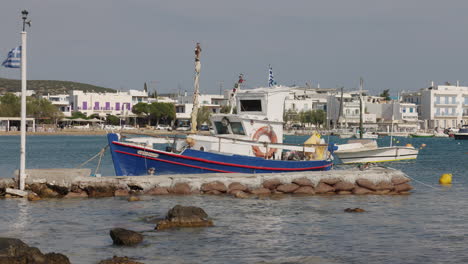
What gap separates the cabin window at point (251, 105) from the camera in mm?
31359

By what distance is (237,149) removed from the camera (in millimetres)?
29641

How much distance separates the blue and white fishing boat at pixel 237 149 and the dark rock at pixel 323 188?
2818 millimetres

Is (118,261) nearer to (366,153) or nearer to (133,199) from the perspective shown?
(133,199)

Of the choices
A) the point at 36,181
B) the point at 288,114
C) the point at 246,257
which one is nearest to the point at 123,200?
the point at 36,181

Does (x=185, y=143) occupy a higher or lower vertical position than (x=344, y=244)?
higher

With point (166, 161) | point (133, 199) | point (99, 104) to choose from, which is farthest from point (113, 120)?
point (133, 199)

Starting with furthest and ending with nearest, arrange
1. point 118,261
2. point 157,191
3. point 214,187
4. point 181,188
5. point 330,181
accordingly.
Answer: point 330,181
point 214,187
point 181,188
point 157,191
point 118,261

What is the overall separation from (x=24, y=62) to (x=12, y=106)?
122m

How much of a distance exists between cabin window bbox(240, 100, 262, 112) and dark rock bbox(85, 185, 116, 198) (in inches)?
336

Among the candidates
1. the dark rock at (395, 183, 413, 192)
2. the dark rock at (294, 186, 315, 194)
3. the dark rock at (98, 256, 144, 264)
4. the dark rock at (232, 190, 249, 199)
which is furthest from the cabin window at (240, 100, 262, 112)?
the dark rock at (98, 256, 144, 264)

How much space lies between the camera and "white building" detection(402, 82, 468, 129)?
546 ft

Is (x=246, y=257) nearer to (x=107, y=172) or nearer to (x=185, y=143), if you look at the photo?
(x=185, y=143)

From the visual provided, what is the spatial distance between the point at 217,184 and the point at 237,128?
4862 millimetres

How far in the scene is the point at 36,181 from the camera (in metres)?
25.3
